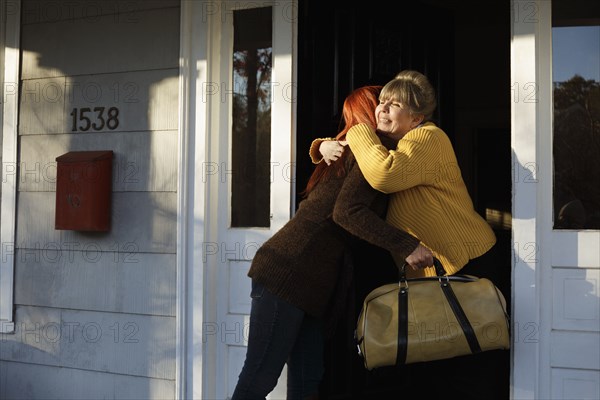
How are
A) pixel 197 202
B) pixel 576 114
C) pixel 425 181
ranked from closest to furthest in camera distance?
pixel 425 181
pixel 576 114
pixel 197 202

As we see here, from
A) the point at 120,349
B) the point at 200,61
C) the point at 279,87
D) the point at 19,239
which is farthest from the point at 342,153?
the point at 19,239

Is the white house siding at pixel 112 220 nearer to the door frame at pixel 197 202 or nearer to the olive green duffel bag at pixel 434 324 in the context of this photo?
the door frame at pixel 197 202

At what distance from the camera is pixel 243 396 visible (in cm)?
249

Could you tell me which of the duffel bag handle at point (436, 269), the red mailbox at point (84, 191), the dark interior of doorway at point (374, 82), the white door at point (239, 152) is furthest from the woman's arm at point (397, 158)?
the red mailbox at point (84, 191)

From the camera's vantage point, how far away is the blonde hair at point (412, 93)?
8.29 ft

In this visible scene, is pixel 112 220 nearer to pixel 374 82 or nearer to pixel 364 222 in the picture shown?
pixel 374 82

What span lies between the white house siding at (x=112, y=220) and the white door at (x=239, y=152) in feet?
0.62

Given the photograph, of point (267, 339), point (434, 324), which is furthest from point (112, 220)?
point (434, 324)

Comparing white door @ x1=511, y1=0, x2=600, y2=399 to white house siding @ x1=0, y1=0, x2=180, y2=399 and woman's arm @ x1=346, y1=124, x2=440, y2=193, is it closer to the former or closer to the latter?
woman's arm @ x1=346, y1=124, x2=440, y2=193

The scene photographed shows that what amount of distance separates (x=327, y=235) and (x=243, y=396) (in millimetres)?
587

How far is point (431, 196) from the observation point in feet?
8.25

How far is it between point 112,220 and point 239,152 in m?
0.69

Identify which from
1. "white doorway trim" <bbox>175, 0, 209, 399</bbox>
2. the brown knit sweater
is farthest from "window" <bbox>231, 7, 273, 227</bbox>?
the brown knit sweater

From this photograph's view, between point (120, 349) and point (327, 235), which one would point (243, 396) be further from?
point (120, 349)
